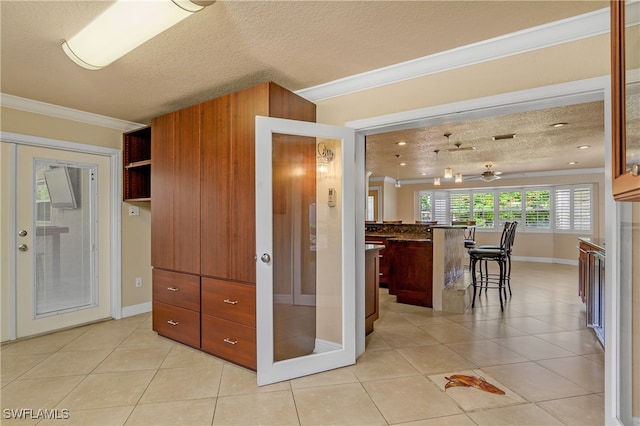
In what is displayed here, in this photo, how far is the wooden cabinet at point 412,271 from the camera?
4195 mm

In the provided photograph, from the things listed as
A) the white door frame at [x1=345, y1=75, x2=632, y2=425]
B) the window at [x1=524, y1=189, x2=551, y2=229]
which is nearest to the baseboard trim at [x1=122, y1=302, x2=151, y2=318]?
the white door frame at [x1=345, y1=75, x2=632, y2=425]

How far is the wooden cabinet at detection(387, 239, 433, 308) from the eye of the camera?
4.20 meters

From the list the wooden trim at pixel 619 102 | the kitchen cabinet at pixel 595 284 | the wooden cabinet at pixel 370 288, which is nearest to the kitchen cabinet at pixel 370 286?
the wooden cabinet at pixel 370 288

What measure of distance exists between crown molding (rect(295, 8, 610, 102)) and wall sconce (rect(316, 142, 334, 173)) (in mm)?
492

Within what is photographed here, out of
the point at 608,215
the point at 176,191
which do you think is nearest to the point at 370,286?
the point at 608,215

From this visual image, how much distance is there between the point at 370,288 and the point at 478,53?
2296 mm

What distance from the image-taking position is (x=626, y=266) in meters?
1.69

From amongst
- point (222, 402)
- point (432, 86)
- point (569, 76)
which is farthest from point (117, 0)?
point (569, 76)

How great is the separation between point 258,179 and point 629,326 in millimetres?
2354

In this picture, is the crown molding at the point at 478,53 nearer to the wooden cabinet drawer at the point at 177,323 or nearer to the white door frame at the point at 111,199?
the wooden cabinet drawer at the point at 177,323

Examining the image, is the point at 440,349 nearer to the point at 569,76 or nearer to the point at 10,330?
the point at 569,76

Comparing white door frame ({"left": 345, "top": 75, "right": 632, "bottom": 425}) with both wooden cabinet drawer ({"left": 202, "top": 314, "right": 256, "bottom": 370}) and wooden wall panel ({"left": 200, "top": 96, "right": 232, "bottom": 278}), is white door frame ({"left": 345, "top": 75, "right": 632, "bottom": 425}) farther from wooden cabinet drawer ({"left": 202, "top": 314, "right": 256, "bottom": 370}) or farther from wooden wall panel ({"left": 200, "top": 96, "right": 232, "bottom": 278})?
wooden cabinet drawer ({"left": 202, "top": 314, "right": 256, "bottom": 370})

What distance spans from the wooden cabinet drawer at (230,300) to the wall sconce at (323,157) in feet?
3.69

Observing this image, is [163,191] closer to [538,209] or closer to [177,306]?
[177,306]
